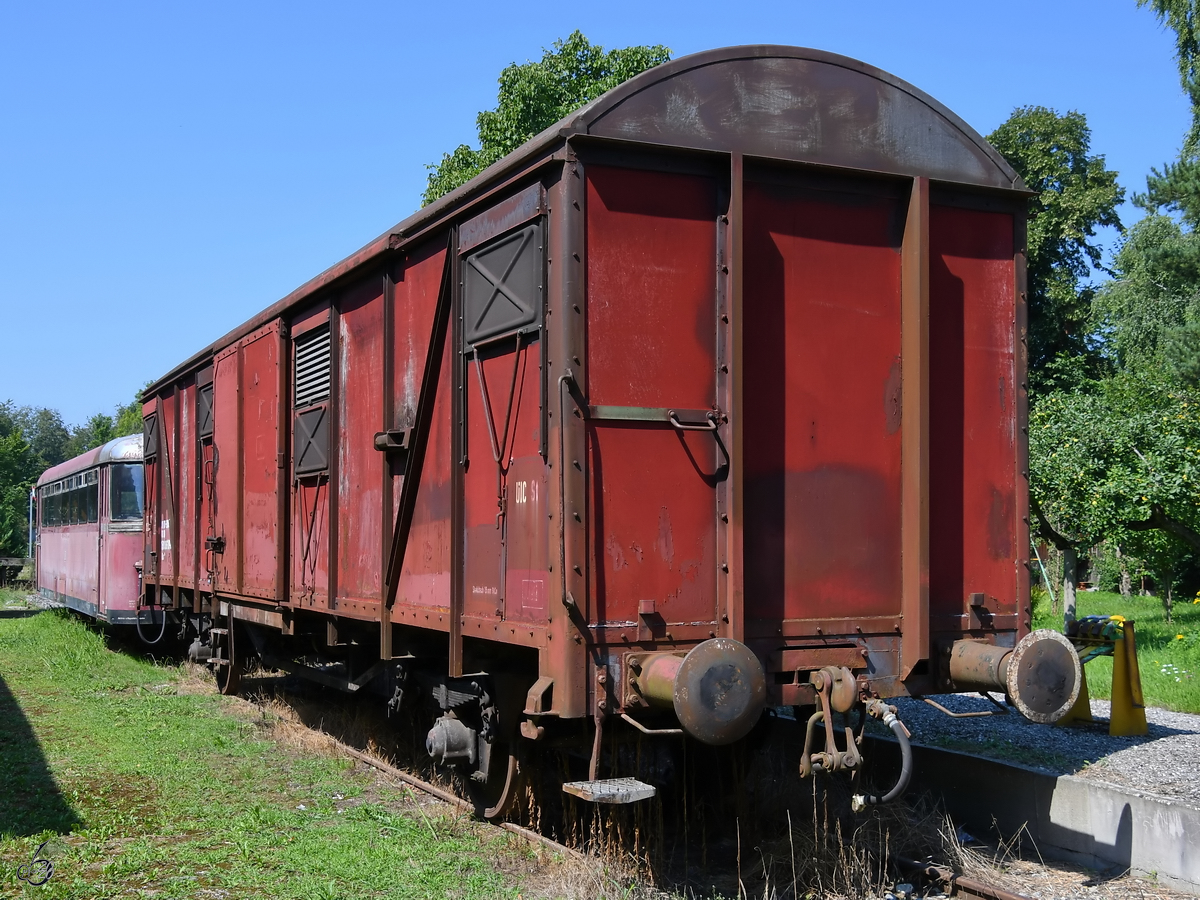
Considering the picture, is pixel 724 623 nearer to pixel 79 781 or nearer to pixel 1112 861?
pixel 1112 861

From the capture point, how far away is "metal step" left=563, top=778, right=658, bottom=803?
15.5 feet

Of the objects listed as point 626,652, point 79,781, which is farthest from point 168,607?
point 626,652

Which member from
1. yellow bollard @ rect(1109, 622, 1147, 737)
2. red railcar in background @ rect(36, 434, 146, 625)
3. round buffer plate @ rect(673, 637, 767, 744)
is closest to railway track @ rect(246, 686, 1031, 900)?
round buffer plate @ rect(673, 637, 767, 744)

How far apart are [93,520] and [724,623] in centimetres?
1508

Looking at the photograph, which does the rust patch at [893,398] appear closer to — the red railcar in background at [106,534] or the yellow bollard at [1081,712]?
the yellow bollard at [1081,712]

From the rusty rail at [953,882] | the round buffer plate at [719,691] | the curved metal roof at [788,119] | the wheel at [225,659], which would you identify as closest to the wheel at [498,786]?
the round buffer plate at [719,691]

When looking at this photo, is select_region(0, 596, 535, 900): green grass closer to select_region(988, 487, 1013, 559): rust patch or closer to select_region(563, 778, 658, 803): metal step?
select_region(563, 778, 658, 803): metal step

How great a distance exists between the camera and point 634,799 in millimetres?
4734

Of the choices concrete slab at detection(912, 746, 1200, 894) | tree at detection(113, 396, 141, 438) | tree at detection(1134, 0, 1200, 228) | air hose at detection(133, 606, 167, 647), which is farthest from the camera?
tree at detection(113, 396, 141, 438)

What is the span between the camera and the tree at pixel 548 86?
25594mm

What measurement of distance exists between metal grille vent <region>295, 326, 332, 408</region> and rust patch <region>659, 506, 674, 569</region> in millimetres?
4029

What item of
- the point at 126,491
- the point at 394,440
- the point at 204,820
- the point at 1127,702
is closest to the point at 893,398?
the point at 394,440

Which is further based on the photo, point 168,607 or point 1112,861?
point 168,607

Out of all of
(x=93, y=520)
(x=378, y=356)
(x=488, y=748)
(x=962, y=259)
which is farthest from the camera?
(x=93, y=520)
